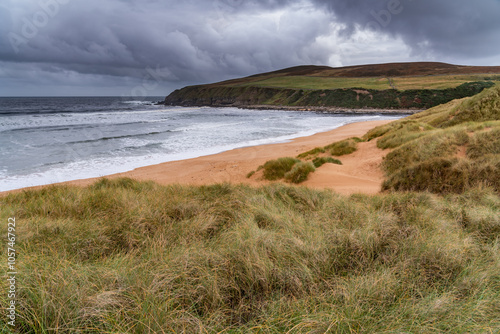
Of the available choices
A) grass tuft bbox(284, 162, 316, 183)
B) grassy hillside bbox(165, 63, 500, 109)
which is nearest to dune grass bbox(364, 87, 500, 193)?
grass tuft bbox(284, 162, 316, 183)

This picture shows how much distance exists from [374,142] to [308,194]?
10.1 m

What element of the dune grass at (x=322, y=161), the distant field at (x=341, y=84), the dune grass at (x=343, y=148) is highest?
the distant field at (x=341, y=84)

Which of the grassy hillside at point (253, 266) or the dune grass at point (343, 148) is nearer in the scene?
the grassy hillside at point (253, 266)

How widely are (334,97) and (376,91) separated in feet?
33.5

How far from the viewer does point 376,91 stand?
66750 millimetres

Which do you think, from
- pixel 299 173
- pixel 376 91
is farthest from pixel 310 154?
pixel 376 91

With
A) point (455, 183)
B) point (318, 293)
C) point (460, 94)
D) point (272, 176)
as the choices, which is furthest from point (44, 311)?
point (460, 94)

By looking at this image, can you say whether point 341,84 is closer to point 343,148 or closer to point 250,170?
point 343,148

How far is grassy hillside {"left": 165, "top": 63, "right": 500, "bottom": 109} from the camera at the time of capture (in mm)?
58156

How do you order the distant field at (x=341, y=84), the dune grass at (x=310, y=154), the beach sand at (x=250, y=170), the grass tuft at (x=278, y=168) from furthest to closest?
the distant field at (x=341, y=84) < the dune grass at (x=310, y=154) < the grass tuft at (x=278, y=168) < the beach sand at (x=250, y=170)

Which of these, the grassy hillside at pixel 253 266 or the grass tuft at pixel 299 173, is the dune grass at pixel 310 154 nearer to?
the grass tuft at pixel 299 173

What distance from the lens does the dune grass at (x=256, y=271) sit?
1.80m

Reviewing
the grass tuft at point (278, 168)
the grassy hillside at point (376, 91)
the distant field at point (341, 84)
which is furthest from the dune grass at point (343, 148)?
the distant field at point (341, 84)

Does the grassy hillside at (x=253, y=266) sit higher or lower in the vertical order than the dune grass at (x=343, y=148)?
lower
